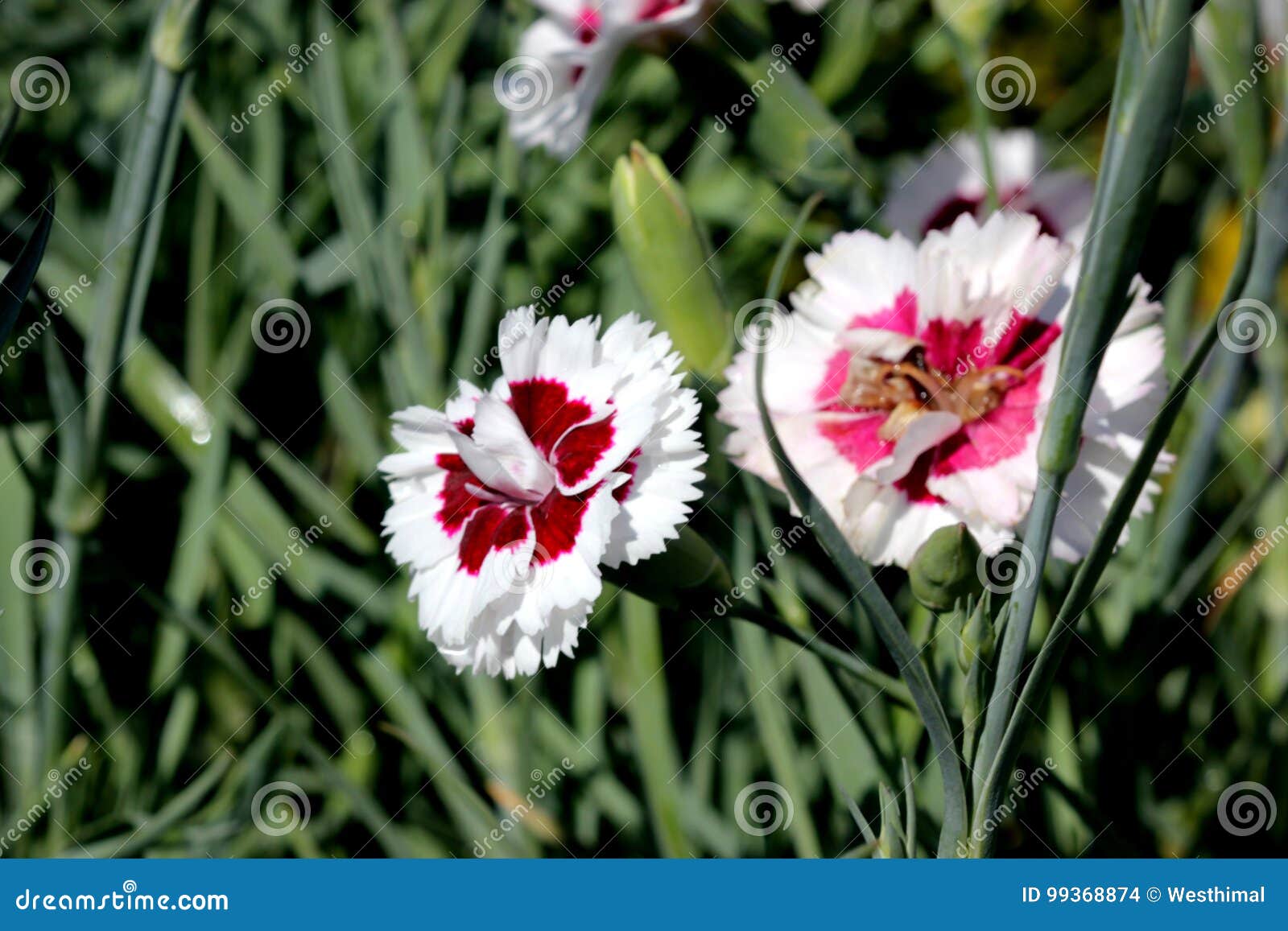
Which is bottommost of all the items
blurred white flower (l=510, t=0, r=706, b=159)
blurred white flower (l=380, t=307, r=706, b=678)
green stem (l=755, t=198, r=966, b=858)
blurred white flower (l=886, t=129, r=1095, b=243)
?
green stem (l=755, t=198, r=966, b=858)

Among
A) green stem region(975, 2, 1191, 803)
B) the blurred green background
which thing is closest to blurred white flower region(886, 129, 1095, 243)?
Result: the blurred green background

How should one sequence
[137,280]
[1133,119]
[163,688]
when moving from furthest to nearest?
1. [163,688]
2. [137,280]
3. [1133,119]

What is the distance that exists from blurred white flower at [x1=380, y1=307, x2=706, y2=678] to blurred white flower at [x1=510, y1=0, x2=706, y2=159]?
0.18m

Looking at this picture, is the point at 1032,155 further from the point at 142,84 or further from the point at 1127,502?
the point at 142,84

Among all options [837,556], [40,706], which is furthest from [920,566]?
[40,706]

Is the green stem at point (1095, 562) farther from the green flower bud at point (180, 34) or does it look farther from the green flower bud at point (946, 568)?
the green flower bud at point (180, 34)

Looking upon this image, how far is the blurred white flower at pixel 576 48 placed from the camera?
50 cm

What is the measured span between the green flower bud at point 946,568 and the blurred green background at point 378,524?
0.32 ft

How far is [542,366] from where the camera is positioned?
388 millimetres

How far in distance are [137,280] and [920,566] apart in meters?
0.39

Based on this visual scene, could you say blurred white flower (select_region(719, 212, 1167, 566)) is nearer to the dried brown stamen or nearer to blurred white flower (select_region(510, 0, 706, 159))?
the dried brown stamen

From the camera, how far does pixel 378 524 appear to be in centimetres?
73

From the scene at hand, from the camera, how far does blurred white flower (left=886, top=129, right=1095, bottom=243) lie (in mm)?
540

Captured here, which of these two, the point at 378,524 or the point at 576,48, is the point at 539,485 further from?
the point at 378,524
